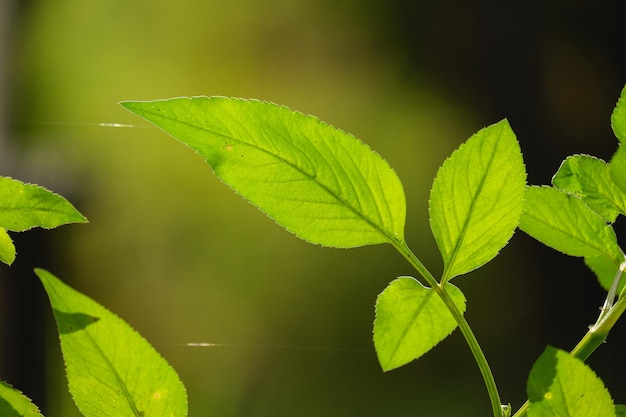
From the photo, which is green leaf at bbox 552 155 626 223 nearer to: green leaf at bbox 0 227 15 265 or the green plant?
the green plant

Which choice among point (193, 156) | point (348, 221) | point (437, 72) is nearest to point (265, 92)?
point (193, 156)

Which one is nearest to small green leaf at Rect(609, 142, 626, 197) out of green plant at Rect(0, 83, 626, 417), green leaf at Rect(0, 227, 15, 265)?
green plant at Rect(0, 83, 626, 417)

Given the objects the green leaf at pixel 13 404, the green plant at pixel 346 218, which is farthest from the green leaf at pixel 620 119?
the green leaf at pixel 13 404

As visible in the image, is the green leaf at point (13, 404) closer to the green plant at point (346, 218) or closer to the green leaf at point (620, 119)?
the green plant at point (346, 218)

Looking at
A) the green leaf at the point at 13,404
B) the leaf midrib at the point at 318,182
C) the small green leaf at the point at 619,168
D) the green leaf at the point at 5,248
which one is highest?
the small green leaf at the point at 619,168

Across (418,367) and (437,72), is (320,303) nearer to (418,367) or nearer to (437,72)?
(418,367)
